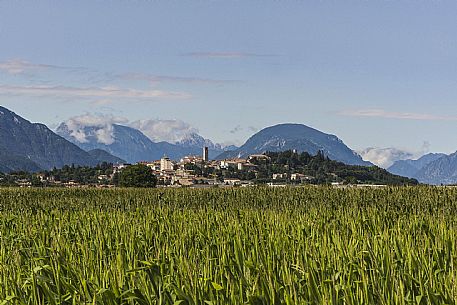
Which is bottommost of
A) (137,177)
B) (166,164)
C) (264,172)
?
(137,177)

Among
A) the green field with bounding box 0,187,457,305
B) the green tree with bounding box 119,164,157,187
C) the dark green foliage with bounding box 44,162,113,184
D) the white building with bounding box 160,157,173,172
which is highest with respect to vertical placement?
the white building with bounding box 160,157,173,172

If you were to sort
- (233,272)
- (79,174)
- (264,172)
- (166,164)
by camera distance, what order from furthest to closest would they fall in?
→ (166,164), (264,172), (79,174), (233,272)

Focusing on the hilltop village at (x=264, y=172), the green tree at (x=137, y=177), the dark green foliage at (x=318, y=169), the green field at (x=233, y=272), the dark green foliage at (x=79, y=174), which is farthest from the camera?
the dark green foliage at (x=318, y=169)

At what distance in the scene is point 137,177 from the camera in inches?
3740

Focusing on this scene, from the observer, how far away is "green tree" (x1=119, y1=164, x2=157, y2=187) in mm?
94688

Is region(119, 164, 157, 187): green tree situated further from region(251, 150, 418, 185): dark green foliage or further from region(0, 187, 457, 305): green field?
region(0, 187, 457, 305): green field

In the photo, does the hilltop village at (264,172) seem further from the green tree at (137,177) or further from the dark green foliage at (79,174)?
the green tree at (137,177)

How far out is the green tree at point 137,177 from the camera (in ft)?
311

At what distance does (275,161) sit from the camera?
17162 cm

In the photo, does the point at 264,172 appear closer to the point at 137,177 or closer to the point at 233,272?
the point at 137,177

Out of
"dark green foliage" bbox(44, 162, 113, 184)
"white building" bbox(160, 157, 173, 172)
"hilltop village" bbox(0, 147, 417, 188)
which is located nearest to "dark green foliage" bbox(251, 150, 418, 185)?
"hilltop village" bbox(0, 147, 417, 188)

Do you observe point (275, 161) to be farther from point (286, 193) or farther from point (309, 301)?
point (309, 301)

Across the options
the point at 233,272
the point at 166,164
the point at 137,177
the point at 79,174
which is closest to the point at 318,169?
the point at 166,164

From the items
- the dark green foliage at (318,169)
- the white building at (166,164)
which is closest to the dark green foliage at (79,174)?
the white building at (166,164)
